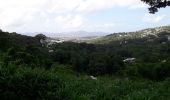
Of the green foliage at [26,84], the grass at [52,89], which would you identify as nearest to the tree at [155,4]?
the grass at [52,89]

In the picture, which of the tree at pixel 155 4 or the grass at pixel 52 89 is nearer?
the grass at pixel 52 89

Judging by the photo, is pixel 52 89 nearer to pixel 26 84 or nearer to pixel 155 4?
pixel 26 84

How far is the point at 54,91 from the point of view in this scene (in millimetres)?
9688

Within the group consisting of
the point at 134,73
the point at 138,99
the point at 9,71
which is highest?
the point at 9,71

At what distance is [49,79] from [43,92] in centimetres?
75

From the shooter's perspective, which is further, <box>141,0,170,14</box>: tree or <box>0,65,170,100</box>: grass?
<box>141,0,170,14</box>: tree

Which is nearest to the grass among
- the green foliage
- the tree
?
the green foliage

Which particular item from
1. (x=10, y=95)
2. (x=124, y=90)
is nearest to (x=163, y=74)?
(x=124, y=90)

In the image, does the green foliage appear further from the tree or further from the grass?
the tree

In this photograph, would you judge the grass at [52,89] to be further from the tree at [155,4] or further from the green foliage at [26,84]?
the tree at [155,4]

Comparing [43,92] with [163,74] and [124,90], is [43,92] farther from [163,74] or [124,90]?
[163,74]

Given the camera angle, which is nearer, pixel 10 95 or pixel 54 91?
pixel 10 95

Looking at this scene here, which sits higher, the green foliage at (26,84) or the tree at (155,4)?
the tree at (155,4)

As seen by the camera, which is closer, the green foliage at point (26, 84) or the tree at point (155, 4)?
the green foliage at point (26, 84)
